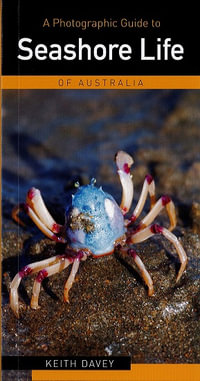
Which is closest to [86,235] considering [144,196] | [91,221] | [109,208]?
[91,221]

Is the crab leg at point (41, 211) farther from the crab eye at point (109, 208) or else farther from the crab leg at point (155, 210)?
the crab leg at point (155, 210)

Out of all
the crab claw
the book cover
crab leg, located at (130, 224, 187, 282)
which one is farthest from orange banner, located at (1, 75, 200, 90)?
crab leg, located at (130, 224, 187, 282)

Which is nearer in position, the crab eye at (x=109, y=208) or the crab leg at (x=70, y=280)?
the crab leg at (x=70, y=280)

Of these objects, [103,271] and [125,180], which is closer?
[103,271]

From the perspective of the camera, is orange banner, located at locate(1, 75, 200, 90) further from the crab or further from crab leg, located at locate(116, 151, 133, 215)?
the crab

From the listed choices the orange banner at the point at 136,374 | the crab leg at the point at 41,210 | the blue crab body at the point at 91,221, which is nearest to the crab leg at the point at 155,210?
the blue crab body at the point at 91,221

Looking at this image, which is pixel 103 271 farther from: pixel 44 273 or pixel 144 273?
pixel 44 273

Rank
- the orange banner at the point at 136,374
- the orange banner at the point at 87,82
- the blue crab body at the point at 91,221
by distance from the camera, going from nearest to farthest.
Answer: the orange banner at the point at 136,374 → the blue crab body at the point at 91,221 → the orange banner at the point at 87,82

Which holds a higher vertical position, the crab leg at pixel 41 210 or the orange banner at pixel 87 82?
the orange banner at pixel 87 82

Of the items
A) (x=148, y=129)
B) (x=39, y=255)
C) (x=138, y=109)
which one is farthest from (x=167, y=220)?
(x=138, y=109)
